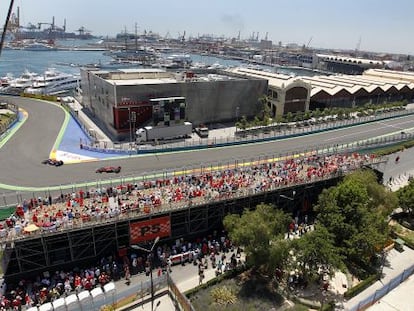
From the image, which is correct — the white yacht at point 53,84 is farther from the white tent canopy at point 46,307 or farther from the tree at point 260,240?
the tree at point 260,240

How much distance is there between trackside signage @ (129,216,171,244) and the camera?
34500mm

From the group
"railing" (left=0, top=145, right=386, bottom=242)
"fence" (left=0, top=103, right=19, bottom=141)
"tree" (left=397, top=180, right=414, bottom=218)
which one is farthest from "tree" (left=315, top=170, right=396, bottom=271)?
"fence" (left=0, top=103, right=19, bottom=141)

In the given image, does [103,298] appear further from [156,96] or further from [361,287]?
[156,96]

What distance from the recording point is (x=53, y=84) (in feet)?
372

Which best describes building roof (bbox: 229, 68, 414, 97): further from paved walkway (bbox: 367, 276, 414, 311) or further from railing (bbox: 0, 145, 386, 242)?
paved walkway (bbox: 367, 276, 414, 311)

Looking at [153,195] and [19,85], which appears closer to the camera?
[153,195]

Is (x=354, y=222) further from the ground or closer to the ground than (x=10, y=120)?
closer to the ground

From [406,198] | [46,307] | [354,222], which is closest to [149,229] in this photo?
[46,307]

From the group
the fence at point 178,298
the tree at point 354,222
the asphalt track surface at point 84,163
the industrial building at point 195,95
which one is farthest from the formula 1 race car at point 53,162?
the tree at point 354,222

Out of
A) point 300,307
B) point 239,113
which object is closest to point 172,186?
point 300,307

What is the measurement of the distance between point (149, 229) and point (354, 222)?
20.6 m

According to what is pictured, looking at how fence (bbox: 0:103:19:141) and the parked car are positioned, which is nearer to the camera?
the parked car

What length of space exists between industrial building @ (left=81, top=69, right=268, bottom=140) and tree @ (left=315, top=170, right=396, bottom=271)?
121ft

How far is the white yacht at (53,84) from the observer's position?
10859 centimetres
